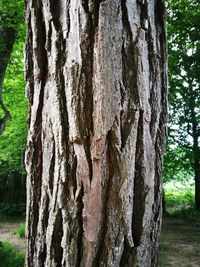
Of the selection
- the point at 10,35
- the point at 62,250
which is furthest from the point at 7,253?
the point at 62,250

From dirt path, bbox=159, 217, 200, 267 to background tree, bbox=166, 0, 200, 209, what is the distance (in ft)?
7.30

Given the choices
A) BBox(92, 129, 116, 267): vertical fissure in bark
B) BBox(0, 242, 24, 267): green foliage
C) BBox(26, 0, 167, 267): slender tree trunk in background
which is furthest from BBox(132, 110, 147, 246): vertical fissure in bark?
BBox(0, 242, 24, 267): green foliage

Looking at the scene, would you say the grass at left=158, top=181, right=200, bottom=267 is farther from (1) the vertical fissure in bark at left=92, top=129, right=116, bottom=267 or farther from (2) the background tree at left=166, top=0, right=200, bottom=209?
(1) the vertical fissure in bark at left=92, top=129, right=116, bottom=267

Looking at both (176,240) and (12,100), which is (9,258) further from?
(12,100)

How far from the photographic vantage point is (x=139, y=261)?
1.24 meters

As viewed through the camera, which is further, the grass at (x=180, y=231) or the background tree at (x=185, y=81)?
the background tree at (x=185, y=81)

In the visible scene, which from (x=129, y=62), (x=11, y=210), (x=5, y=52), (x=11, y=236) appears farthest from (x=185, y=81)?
(x=129, y=62)

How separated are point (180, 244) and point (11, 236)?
4.85 meters

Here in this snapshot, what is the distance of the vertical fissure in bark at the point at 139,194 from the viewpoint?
1.25m

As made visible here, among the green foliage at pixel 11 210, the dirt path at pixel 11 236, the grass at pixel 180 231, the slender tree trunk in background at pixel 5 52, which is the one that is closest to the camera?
the grass at pixel 180 231

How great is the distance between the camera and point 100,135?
3.91 ft

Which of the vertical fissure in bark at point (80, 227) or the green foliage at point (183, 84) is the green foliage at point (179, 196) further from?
the vertical fissure in bark at point (80, 227)

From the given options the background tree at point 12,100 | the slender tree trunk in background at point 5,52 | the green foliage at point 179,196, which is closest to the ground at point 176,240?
the green foliage at point 179,196

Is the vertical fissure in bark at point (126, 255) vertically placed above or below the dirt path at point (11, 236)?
above
